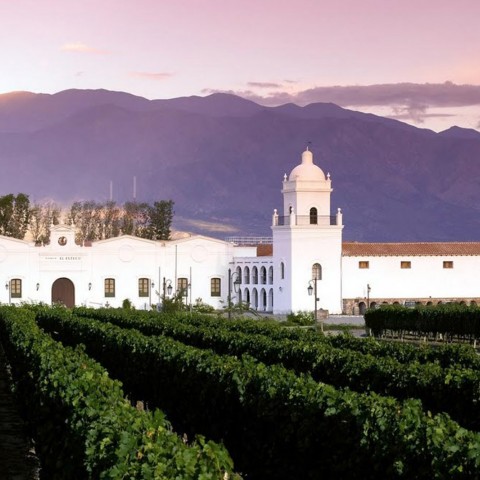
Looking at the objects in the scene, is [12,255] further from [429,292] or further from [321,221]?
[429,292]

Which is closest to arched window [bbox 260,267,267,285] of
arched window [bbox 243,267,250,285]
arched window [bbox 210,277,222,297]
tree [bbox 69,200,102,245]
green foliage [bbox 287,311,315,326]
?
arched window [bbox 243,267,250,285]

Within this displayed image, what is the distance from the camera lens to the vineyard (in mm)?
10898

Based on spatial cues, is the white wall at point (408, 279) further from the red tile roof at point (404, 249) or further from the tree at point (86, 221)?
the tree at point (86, 221)

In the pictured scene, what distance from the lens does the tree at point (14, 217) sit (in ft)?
387

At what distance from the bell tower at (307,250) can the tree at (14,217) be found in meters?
50.6

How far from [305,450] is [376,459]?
2136 millimetres

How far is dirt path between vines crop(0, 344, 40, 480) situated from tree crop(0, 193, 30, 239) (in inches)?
3678

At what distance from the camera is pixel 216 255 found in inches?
3095

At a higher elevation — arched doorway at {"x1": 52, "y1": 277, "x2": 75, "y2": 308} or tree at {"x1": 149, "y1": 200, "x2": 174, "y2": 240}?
tree at {"x1": 149, "y1": 200, "x2": 174, "y2": 240}

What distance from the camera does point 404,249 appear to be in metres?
73.2

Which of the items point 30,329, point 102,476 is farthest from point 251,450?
point 30,329

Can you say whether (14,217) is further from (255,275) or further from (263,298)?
(263,298)

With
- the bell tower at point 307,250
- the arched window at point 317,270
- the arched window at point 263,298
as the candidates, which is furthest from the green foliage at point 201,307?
the arched window at point 317,270

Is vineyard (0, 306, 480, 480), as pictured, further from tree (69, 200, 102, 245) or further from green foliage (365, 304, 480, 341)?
tree (69, 200, 102, 245)
